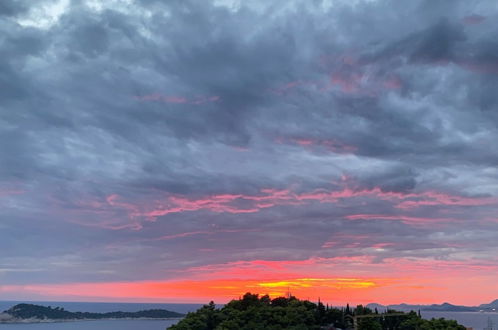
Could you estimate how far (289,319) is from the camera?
439 ft

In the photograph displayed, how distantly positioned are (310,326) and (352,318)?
43.9 feet

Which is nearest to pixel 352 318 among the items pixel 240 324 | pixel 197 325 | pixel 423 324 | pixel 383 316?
pixel 383 316

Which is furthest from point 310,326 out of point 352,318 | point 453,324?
point 453,324

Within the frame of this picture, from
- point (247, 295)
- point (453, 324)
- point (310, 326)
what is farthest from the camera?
point (247, 295)

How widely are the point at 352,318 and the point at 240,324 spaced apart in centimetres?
3285

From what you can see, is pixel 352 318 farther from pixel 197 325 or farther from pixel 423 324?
pixel 197 325

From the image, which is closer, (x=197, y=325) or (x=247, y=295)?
(x=197, y=325)

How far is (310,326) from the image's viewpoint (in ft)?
452

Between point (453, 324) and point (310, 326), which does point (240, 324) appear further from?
point (453, 324)

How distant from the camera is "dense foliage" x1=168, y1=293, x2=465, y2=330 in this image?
12912 centimetres

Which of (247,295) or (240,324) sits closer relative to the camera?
(240,324)

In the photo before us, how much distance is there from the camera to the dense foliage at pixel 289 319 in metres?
129

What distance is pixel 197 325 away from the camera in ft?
449

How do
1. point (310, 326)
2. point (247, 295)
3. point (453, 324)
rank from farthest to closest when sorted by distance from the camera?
point (247, 295), point (310, 326), point (453, 324)
